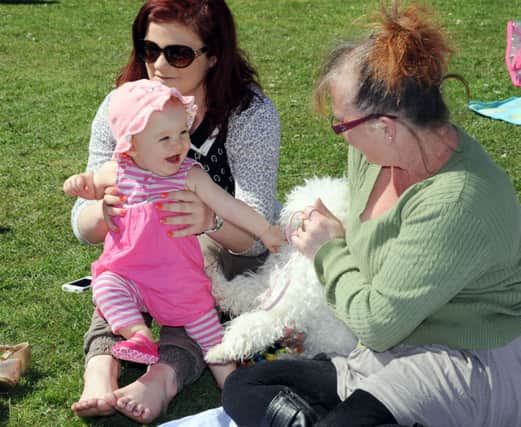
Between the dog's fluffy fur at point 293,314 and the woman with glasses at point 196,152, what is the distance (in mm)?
240

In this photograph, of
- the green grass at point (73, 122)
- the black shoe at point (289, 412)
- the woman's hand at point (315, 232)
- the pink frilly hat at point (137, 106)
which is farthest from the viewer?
the green grass at point (73, 122)

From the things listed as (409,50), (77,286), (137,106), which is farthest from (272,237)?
(77,286)

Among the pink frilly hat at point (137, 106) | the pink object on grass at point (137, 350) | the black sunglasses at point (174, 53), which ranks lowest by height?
the pink object on grass at point (137, 350)

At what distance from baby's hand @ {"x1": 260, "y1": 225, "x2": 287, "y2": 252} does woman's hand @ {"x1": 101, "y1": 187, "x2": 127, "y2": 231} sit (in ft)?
1.87

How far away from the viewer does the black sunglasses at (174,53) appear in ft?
11.2

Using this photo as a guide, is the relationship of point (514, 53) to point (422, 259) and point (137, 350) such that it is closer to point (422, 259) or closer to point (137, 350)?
point (137, 350)

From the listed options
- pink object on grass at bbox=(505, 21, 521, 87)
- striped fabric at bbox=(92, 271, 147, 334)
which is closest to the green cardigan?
striped fabric at bbox=(92, 271, 147, 334)

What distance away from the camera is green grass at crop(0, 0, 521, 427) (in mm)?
3615

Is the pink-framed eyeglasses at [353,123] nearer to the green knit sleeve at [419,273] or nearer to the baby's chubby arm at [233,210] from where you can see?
the green knit sleeve at [419,273]

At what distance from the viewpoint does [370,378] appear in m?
2.63

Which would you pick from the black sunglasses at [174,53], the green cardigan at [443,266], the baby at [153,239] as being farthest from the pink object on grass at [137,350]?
the black sunglasses at [174,53]

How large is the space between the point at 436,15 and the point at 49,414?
6.86 ft

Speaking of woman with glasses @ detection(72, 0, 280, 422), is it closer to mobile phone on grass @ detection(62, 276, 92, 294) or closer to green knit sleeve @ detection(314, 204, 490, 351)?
mobile phone on grass @ detection(62, 276, 92, 294)

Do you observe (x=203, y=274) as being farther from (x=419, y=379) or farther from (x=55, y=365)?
(x=419, y=379)
